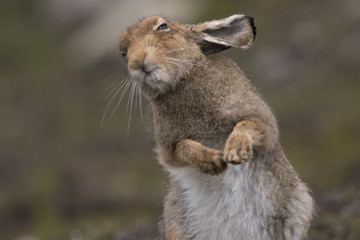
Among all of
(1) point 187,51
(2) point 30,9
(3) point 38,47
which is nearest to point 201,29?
(1) point 187,51

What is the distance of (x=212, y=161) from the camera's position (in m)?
9.05

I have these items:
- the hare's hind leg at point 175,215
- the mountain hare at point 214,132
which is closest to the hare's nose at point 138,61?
the mountain hare at point 214,132

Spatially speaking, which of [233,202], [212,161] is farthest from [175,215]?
[212,161]

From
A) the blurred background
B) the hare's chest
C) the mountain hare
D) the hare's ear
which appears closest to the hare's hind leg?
the mountain hare

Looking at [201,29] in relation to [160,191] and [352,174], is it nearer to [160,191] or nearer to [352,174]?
[352,174]

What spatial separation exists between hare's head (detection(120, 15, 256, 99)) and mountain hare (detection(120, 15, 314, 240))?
0.04 feet

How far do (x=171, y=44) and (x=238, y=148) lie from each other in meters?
1.41

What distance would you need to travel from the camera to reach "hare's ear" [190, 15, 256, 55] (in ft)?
32.2

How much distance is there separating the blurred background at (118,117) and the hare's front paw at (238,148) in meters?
1.90

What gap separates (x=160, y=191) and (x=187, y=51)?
11.1 m

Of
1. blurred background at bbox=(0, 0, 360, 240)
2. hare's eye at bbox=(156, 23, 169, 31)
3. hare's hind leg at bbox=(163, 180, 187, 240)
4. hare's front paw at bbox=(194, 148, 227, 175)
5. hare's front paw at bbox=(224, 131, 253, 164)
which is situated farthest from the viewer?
blurred background at bbox=(0, 0, 360, 240)

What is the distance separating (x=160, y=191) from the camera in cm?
2034

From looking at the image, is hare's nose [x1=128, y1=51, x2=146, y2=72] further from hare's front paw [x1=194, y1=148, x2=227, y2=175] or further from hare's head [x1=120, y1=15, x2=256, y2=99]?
hare's front paw [x1=194, y1=148, x2=227, y2=175]

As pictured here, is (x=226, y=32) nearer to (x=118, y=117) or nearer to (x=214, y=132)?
(x=214, y=132)
